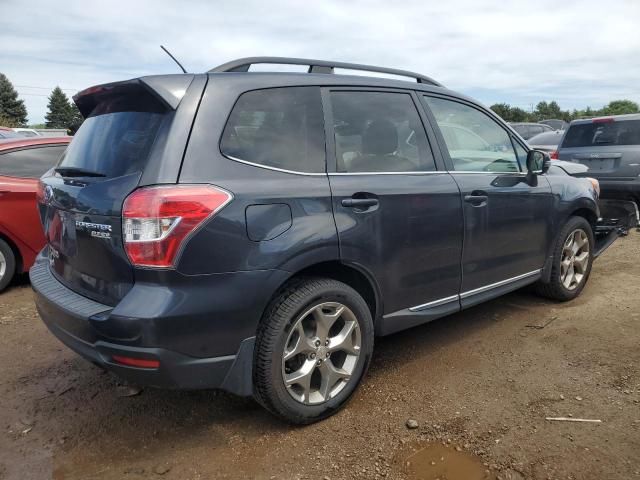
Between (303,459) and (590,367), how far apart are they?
202cm

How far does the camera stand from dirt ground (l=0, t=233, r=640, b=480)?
96.2 inches

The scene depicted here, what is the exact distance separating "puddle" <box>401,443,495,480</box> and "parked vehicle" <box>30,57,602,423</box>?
53 cm

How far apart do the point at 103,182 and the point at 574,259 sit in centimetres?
397

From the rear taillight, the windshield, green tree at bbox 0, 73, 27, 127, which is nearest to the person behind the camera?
the rear taillight

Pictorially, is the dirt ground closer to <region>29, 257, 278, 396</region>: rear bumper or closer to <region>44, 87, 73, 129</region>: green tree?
<region>29, 257, 278, 396</region>: rear bumper

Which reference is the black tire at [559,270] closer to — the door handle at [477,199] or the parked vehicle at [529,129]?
the door handle at [477,199]

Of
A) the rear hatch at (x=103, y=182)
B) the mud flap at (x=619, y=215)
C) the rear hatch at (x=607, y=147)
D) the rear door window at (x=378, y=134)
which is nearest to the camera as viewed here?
the rear hatch at (x=103, y=182)

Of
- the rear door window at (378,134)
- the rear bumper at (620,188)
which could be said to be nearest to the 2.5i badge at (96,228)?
the rear door window at (378,134)

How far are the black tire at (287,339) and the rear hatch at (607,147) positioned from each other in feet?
19.9

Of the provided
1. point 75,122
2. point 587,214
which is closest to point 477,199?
point 587,214

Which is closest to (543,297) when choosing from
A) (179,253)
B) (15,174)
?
(179,253)

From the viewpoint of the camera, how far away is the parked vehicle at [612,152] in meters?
7.17

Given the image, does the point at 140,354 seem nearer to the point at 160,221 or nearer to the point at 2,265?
the point at 160,221

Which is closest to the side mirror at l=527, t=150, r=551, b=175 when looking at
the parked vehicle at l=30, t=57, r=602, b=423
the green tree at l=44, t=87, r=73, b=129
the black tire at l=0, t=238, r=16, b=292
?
the parked vehicle at l=30, t=57, r=602, b=423
